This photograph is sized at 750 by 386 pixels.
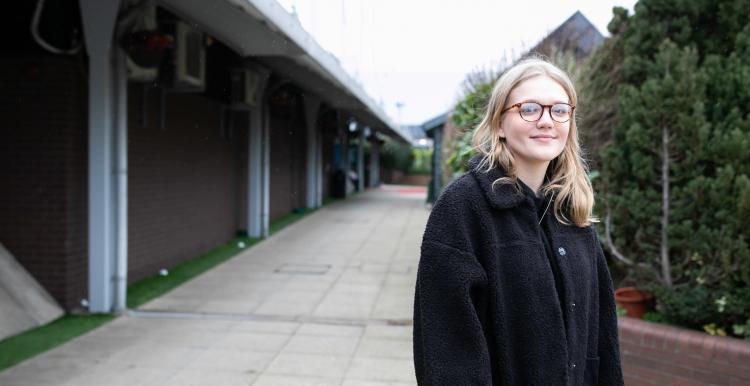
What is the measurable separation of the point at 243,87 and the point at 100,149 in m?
4.53

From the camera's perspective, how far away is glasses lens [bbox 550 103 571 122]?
1.79 m

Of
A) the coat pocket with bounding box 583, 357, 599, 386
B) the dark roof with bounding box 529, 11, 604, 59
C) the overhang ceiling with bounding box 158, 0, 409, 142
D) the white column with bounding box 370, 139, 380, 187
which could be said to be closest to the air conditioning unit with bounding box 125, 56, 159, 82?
the overhang ceiling with bounding box 158, 0, 409, 142

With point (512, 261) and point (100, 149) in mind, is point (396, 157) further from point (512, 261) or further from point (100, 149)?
point (512, 261)

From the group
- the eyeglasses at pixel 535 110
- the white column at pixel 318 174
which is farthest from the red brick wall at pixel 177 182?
the white column at pixel 318 174

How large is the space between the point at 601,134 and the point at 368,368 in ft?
8.37

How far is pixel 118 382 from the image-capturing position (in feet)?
14.0

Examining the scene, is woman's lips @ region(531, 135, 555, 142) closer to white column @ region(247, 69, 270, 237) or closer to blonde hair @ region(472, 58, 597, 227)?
blonde hair @ region(472, 58, 597, 227)

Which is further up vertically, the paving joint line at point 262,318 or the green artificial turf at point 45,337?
the green artificial turf at point 45,337

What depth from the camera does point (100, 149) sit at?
583 centimetres

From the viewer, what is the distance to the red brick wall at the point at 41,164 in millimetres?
5883

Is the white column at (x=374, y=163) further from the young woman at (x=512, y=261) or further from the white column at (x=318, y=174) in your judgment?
the young woman at (x=512, y=261)

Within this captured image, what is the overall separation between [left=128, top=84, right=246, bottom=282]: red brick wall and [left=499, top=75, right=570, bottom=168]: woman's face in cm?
610

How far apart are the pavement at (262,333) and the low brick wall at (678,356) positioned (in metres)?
1.32

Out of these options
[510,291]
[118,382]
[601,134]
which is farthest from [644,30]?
[118,382]
